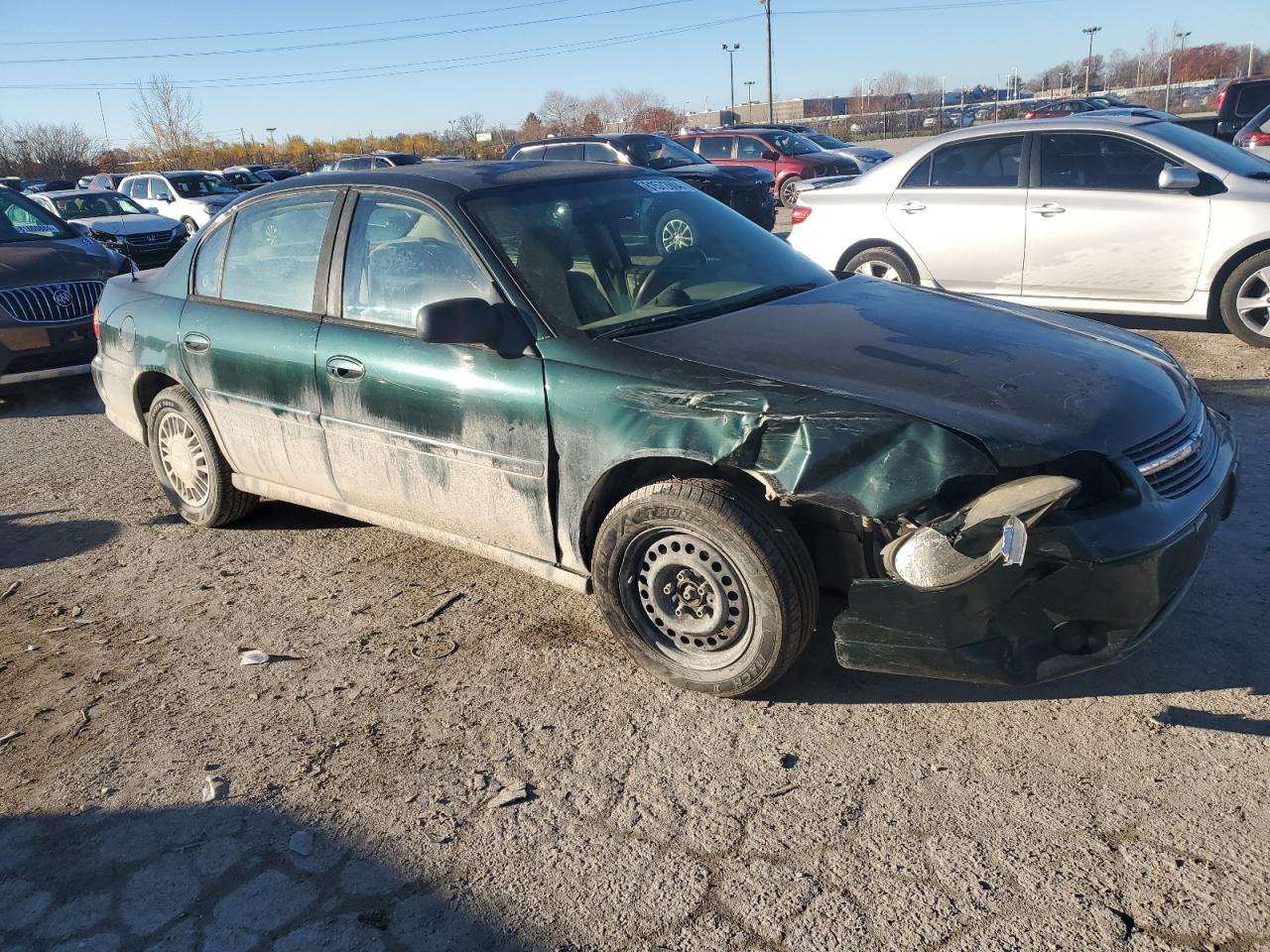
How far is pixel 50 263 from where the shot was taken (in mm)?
8625

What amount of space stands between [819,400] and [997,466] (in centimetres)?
53

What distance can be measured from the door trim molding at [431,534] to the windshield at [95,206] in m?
16.3

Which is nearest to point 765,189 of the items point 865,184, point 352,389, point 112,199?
point 865,184

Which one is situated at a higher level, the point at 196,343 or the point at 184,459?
the point at 196,343

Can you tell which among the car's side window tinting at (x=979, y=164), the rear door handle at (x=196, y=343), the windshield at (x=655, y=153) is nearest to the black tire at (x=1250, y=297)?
the car's side window tinting at (x=979, y=164)

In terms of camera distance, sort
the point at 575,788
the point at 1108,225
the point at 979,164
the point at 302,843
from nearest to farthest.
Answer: the point at 302,843
the point at 575,788
the point at 1108,225
the point at 979,164

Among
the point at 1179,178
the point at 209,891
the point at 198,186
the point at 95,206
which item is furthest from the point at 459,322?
the point at 198,186

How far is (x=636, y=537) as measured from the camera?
3.31 metres

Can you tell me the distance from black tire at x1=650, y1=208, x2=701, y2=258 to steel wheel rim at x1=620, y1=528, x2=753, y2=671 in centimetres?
139

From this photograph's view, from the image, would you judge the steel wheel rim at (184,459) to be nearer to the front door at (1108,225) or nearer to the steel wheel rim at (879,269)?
the steel wheel rim at (879,269)

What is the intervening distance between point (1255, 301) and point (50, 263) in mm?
9434

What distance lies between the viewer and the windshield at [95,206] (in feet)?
60.2

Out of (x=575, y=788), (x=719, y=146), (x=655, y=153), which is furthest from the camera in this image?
(x=719, y=146)

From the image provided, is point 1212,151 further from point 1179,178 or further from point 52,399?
point 52,399
